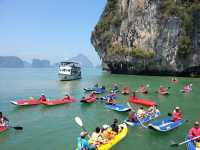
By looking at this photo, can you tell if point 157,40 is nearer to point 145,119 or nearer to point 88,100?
point 88,100

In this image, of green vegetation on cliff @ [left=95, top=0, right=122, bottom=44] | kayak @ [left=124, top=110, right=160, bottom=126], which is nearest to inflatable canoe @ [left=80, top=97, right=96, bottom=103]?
kayak @ [left=124, top=110, right=160, bottom=126]

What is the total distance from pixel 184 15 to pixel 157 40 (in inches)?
366

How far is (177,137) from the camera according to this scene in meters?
24.8

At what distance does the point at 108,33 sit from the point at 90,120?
73.6 meters

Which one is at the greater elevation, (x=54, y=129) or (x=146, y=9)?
(x=146, y=9)

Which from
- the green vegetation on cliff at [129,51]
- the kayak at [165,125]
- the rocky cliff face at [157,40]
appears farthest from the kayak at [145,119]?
the green vegetation on cliff at [129,51]

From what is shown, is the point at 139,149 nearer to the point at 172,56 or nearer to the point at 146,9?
the point at 172,56

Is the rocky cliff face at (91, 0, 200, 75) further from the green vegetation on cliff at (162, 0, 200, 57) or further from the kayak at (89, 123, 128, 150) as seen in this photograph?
the kayak at (89, 123, 128, 150)

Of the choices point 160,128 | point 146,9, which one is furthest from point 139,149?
point 146,9

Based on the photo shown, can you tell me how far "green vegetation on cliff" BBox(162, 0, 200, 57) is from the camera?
3091 inches

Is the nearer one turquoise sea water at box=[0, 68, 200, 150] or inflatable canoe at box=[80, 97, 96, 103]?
turquoise sea water at box=[0, 68, 200, 150]

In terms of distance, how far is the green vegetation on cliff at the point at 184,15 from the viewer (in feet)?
258

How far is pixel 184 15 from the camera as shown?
78688 mm

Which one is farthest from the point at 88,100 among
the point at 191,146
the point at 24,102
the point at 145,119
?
the point at 191,146
